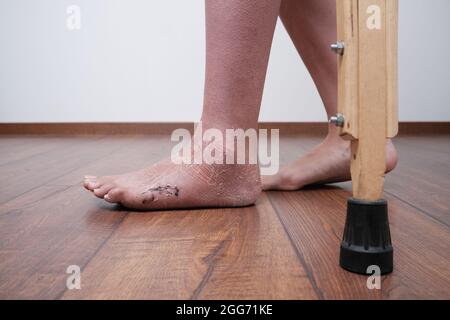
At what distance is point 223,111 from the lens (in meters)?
0.82

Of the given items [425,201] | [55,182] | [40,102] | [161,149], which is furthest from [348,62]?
[40,102]

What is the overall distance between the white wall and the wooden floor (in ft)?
5.08

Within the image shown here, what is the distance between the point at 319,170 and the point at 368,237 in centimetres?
52

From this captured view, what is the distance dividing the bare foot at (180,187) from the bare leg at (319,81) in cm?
18

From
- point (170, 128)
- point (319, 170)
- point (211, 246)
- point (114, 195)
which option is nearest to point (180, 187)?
point (114, 195)

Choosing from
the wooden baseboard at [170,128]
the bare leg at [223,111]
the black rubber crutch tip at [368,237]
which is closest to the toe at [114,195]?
the bare leg at [223,111]

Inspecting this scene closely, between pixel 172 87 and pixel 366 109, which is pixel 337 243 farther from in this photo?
pixel 172 87

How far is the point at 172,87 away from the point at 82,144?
2.30 feet

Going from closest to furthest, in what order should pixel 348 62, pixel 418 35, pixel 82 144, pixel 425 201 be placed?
pixel 348 62, pixel 425 201, pixel 82 144, pixel 418 35

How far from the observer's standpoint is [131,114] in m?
2.64

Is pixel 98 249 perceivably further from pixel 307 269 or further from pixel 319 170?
pixel 319 170

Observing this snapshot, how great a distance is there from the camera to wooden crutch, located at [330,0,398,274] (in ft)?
1.58

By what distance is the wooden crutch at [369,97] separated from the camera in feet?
1.58

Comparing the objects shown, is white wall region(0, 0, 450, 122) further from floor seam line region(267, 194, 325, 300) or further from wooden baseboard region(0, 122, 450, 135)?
floor seam line region(267, 194, 325, 300)
